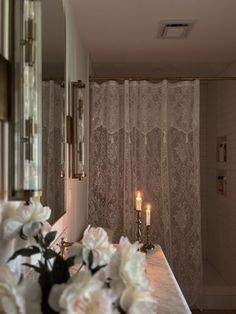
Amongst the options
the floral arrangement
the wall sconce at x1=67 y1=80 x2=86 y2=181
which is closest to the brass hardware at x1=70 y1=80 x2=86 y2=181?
the wall sconce at x1=67 y1=80 x2=86 y2=181

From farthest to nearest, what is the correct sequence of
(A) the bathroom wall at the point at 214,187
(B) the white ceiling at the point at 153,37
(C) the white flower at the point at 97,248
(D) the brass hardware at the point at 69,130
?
1. (A) the bathroom wall at the point at 214,187
2. (B) the white ceiling at the point at 153,37
3. (D) the brass hardware at the point at 69,130
4. (C) the white flower at the point at 97,248

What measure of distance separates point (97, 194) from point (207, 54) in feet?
5.17

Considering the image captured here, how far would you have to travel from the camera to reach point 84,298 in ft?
2.15

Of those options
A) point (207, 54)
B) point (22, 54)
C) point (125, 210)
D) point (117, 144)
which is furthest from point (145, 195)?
point (22, 54)

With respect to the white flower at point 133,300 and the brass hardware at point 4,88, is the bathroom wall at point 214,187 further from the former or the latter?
the white flower at point 133,300

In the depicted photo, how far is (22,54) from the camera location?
1.10 metres

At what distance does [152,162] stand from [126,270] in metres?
2.68

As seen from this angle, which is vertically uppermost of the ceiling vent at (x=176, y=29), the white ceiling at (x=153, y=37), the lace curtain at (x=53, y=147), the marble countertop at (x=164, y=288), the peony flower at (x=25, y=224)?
the white ceiling at (x=153, y=37)

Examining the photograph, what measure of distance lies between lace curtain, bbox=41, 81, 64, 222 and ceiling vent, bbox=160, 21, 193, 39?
3.61 ft

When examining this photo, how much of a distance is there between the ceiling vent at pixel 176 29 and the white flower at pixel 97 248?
216cm

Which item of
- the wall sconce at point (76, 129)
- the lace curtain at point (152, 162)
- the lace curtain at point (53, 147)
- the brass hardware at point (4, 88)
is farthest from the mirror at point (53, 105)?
the lace curtain at point (152, 162)

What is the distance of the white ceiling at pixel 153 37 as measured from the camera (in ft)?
8.04

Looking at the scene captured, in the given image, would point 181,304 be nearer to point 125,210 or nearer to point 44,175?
point 44,175

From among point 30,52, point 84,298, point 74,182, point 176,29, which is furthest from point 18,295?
point 176,29
